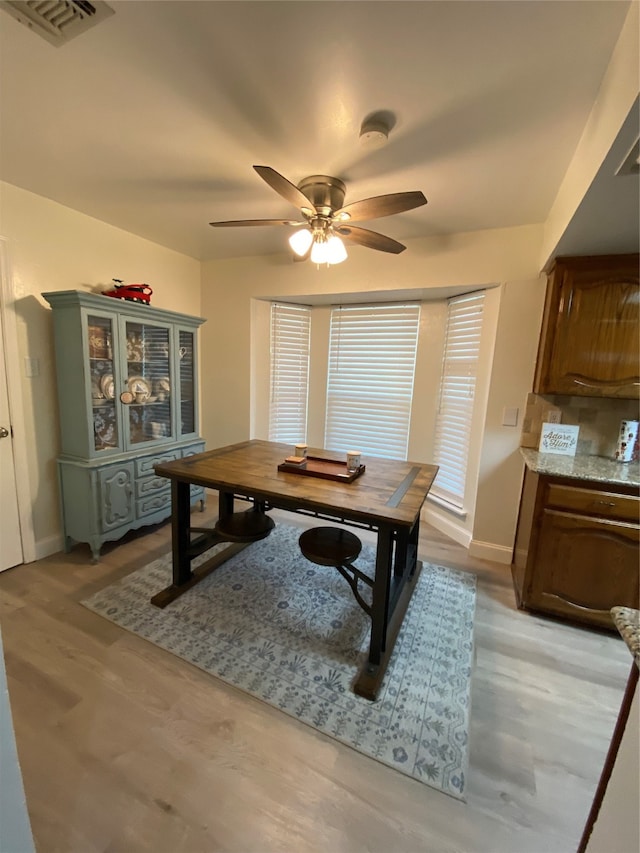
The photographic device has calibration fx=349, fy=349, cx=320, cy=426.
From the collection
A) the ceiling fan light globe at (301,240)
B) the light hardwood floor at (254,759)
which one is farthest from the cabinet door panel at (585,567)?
the ceiling fan light globe at (301,240)

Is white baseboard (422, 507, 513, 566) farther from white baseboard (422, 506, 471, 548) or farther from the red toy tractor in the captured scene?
the red toy tractor

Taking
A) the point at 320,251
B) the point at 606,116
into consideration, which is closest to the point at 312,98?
the point at 320,251

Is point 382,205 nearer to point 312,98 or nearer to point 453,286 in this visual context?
point 312,98

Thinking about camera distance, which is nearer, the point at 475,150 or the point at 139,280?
Result: the point at 475,150

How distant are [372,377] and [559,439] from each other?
5.44 feet

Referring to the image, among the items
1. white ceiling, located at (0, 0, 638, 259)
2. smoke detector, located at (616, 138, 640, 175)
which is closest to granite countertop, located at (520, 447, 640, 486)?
white ceiling, located at (0, 0, 638, 259)

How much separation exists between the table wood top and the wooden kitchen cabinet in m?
0.68

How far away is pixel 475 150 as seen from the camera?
1644 mm

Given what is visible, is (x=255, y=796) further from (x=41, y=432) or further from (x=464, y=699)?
(x=41, y=432)

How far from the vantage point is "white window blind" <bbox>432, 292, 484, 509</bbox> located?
2.83m

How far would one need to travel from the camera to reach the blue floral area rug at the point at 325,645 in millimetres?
1389

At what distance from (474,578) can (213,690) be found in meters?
1.80

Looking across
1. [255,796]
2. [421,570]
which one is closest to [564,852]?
[255,796]

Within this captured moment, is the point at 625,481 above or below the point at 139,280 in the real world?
below
